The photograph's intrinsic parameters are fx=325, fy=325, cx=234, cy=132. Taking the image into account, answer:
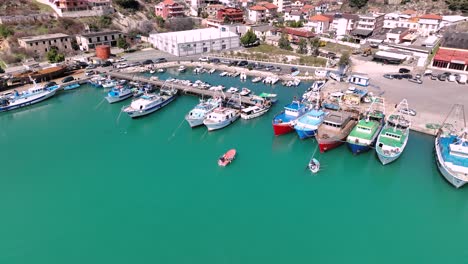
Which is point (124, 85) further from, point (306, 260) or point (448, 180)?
point (448, 180)

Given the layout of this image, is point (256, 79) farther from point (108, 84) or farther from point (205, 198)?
point (205, 198)

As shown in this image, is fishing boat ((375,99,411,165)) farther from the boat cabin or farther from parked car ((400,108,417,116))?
the boat cabin

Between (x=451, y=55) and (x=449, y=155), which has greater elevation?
(x=451, y=55)

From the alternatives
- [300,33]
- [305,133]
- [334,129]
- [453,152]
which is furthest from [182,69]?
[453,152]

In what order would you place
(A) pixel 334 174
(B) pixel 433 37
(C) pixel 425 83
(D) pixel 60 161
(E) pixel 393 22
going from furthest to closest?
1. (E) pixel 393 22
2. (B) pixel 433 37
3. (C) pixel 425 83
4. (D) pixel 60 161
5. (A) pixel 334 174

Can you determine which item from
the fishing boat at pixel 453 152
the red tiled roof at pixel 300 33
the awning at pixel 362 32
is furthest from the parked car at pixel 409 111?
the awning at pixel 362 32

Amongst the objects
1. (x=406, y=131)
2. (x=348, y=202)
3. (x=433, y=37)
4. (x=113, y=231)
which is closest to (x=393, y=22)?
(x=433, y=37)
